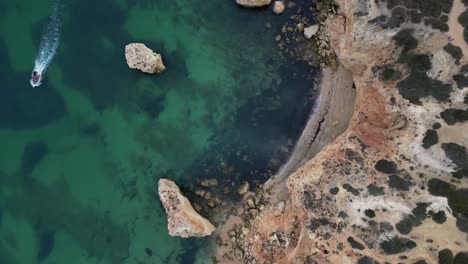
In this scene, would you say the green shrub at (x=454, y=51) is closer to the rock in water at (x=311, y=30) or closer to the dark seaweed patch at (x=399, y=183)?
the dark seaweed patch at (x=399, y=183)

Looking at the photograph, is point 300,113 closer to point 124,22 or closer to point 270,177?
point 270,177

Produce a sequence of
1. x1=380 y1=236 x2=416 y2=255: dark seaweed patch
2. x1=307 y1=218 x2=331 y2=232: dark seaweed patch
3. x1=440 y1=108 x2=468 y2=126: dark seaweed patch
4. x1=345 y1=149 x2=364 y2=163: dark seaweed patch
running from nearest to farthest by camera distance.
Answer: x1=380 y1=236 x2=416 y2=255: dark seaweed patch, x1=440 y1=108 x2=468 y2=126: dark seaweed patch, x1=307 y1=218 x2=331 y2=232: dark seaweed patch, x1=345 y1=149 x2=364 y2=163: dark seaweed patch

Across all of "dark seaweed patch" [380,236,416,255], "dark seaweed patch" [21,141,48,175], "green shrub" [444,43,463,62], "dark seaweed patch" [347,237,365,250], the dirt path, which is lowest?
"dark seaweed patch" [21,141,48,175]

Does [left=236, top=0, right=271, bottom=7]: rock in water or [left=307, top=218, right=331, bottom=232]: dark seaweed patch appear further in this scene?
[left=236, top=0, right=271, bottom=7]: rock in water

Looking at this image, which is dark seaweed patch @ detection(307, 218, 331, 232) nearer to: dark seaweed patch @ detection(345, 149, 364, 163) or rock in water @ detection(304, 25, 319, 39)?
dark seaweed patch @ detection(345, 149, 364, 163)

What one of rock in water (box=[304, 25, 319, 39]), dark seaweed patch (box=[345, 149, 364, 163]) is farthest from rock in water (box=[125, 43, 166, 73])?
dark seaweed patch (box=[345, 149, 364, 163])

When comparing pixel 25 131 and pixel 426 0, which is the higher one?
pixel 426 0

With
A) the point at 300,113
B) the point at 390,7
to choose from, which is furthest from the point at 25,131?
the point at 390,7

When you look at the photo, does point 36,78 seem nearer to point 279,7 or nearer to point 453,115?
point 279,7
